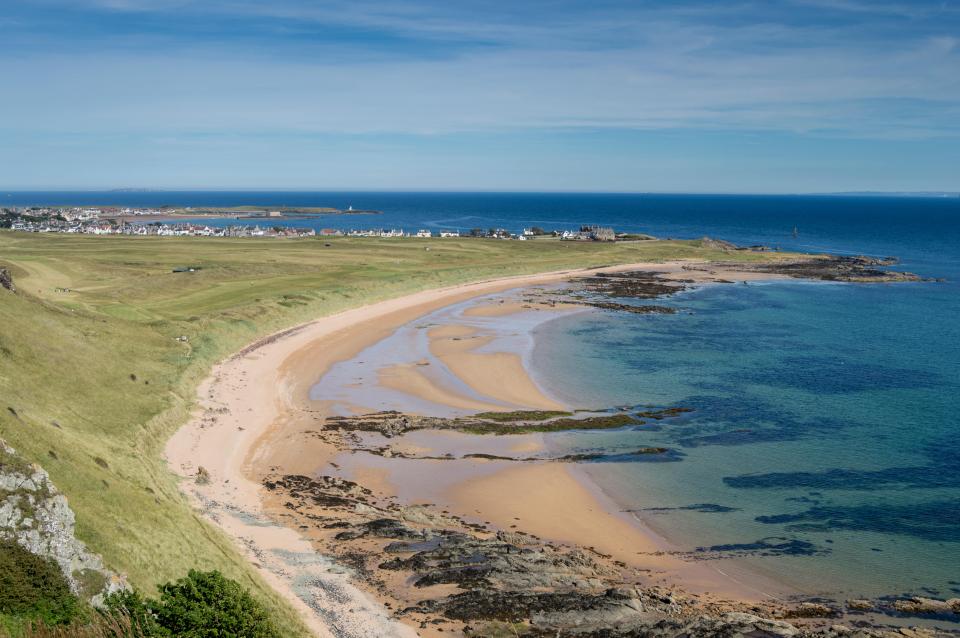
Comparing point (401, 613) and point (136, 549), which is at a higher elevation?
point (136, 549)

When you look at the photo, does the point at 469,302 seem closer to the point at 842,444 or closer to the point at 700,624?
the point at 842,444

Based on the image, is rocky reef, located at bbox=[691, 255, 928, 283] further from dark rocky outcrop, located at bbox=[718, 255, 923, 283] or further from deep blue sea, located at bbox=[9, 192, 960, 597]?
deep blue sea, located at bbox=[9, 192, 960, 597]

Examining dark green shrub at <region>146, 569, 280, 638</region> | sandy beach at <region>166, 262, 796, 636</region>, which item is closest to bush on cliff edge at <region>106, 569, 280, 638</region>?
dark green shrub at <region>146, 569, 280, 638</region>

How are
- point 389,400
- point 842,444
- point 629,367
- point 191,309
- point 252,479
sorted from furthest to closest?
1. point 191,309
2. point 629,367
3. point 389,400
4. point 842,444
5. point 252,479

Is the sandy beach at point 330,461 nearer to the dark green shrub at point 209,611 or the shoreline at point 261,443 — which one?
the shoreline at point 261,443

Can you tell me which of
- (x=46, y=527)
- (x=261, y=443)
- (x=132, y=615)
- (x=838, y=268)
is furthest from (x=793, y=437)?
(x=838, y=268)

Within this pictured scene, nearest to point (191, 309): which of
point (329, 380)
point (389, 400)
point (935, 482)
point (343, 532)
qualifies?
point (329, 380)

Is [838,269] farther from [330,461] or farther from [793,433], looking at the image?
[330,461]
